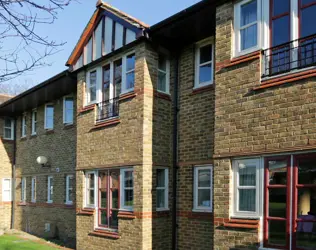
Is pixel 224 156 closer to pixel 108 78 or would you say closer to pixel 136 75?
pixel 136 75

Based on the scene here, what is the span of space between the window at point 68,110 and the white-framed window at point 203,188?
778 cm

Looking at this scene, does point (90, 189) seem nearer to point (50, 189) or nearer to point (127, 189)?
point (127, 189)

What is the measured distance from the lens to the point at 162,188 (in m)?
11.3

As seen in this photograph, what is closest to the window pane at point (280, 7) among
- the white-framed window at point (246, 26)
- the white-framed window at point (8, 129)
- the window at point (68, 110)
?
the white-framed window at point (246, 26)

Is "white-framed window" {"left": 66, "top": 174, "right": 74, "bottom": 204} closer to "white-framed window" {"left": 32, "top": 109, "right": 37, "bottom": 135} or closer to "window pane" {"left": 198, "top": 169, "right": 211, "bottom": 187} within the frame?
"white-framed window" {"left": 32, "top": 109, "right": 37, "bottom": 135}

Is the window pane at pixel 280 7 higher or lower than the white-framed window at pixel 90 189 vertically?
higher

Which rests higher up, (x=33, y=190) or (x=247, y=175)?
(x=247, y=175)

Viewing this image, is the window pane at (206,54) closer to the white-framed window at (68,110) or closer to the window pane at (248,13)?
the window pane at (248,13)

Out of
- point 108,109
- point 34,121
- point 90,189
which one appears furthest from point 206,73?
point 34,121

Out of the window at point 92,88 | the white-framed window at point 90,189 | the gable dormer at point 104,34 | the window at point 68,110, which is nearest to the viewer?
the gable dormer at point 104,34

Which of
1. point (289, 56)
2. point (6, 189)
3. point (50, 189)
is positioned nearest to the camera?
point (289, 56)

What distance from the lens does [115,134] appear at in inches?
466

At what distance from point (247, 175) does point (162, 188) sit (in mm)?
3619

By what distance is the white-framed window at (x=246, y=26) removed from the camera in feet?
27.1
